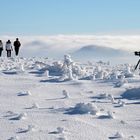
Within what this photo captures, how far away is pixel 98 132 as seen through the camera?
11742 millimetres

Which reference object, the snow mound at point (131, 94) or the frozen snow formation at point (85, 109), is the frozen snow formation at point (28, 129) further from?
the snow mound at point (131, 94)

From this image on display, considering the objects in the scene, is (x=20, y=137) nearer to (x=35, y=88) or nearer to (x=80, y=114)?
(x=80, y=114)

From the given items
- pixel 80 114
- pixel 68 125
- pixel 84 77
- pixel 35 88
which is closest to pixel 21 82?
pixel 35 88

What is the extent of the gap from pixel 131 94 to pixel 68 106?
11.4ft

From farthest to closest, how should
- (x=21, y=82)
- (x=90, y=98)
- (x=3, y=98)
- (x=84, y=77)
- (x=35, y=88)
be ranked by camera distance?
1. (x=84, y=77)
2. (x=21, y=82)
3. (x=35, y=88)
4. (x=90, y=98)
5. (x=3, y=98)

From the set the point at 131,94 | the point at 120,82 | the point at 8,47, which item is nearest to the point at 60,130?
the point at 131,94

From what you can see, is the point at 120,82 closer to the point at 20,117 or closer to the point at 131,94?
the point at 131,94

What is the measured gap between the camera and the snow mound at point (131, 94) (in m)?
17.7

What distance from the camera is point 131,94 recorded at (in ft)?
59.0

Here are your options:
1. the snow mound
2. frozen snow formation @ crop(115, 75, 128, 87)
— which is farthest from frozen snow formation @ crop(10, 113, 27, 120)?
frozen snow formation @ crop(115, 75, 128, 87)

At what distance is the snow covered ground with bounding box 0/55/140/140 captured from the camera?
11.6 meters

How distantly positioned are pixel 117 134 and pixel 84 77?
36.7 ft

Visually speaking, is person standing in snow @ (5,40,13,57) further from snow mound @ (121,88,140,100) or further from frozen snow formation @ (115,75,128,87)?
snow mound @ (121,88,140,100)

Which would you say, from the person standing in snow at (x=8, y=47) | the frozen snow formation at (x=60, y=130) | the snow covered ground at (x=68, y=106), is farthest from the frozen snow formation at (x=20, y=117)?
the person standing in snow at (x=8, y=47)
